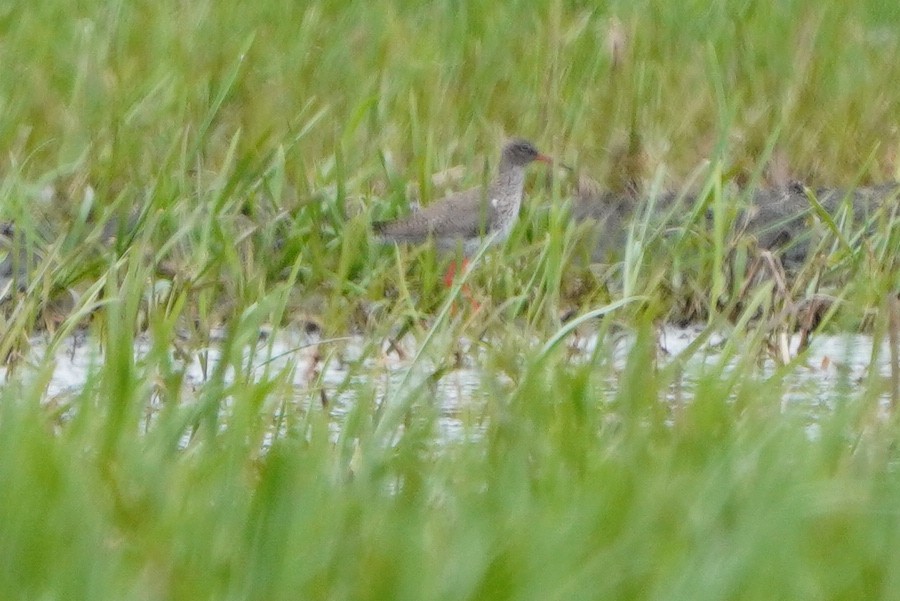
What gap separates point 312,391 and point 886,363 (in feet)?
4.89

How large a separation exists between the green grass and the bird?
Answer: 106 millimetres

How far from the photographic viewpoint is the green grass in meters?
2.36

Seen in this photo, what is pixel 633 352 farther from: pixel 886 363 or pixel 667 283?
pixel 667 283

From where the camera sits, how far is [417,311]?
4887 millimetres

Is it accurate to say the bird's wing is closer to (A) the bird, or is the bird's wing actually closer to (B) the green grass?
(A) the bird

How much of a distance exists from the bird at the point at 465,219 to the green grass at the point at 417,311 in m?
0.11

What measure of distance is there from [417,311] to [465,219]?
1030 mm

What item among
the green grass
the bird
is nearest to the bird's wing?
the bird

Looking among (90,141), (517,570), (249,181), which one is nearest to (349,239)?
(249,181)

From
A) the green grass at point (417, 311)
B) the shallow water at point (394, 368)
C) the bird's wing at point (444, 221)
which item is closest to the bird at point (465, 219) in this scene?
the bird's wing at point (444, 221)

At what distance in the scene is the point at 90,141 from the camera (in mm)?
5645

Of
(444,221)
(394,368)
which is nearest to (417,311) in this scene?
(394,368)

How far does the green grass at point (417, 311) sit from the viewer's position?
236 cm

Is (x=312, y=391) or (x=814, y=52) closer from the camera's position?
(x=312, y=391)
